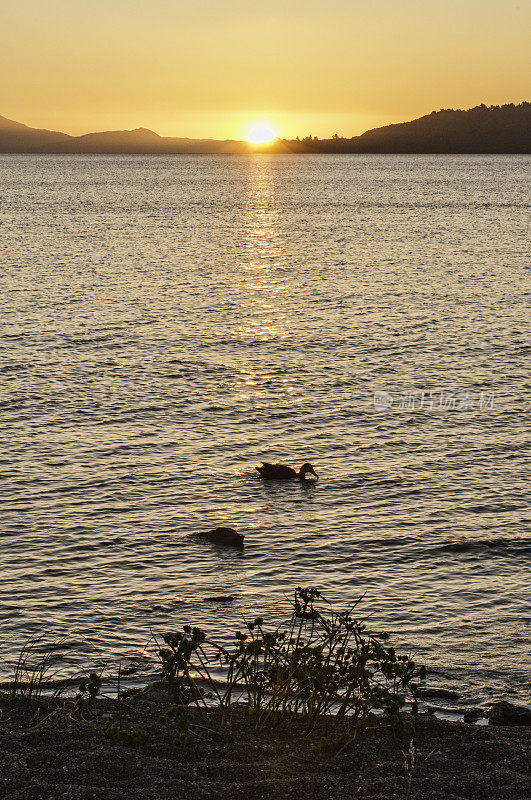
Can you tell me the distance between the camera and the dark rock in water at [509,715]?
15.4 m

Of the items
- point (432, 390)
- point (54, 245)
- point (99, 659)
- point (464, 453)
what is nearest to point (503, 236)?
point (54, 245)

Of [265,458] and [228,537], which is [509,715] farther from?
[265,458]

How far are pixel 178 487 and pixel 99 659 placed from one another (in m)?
10.5

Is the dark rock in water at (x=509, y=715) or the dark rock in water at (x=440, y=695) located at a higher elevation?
the dark rock in water at (x=509, y=715)

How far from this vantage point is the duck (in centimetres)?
2945

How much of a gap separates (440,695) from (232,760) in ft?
23.2

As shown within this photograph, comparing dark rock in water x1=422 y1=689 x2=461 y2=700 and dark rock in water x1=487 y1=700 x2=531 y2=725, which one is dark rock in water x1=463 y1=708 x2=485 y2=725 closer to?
dark rock in water x1=487 y1=700 x2=531 y2=725

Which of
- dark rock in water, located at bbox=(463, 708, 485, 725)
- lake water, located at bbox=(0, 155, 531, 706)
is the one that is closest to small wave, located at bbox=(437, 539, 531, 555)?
Answer: lake water, located at bbox=(0, 155, 531, 706)

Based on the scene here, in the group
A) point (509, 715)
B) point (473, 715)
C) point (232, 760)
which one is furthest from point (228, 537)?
point (232, 760)

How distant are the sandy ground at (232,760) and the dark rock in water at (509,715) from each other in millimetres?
1945

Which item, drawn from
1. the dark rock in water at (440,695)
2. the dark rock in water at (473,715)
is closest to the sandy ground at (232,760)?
the dark rock in water at (473,715)

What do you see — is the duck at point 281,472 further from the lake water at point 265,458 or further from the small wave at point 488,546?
the small wave at point 488,546

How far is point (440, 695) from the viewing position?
17578 millimetres

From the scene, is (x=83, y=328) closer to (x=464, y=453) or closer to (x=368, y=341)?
(x=368, y=341)
